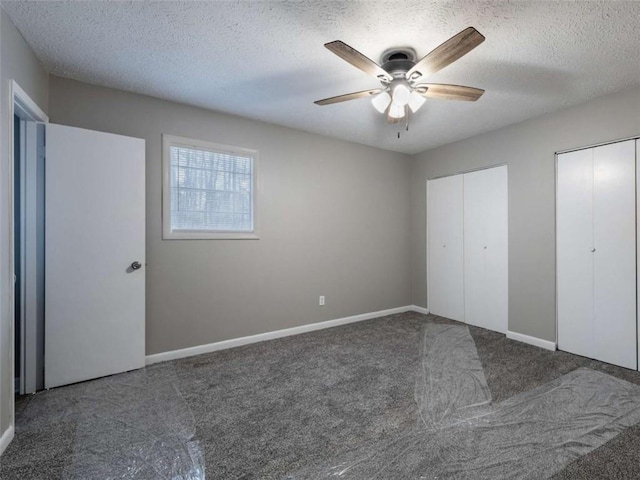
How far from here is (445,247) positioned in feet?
14.8

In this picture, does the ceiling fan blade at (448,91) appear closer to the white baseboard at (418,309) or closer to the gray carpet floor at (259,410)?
the gray carpet floor at (259,410)

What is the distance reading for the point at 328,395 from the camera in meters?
2.37

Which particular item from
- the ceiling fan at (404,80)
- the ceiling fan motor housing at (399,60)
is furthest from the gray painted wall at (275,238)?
the ceiling fan motor housing at (399,60)

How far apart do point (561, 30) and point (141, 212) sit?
130 inches

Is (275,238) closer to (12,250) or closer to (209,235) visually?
(209,235)

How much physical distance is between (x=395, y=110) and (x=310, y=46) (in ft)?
2.42

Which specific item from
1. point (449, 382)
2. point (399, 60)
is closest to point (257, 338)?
point (449, 382)

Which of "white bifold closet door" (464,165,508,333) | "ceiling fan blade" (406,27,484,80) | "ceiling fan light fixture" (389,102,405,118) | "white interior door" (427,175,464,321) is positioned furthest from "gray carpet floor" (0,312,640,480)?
"ceiling fan blade" (406,27,484,80)

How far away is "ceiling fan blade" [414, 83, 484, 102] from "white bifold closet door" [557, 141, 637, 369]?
1.70 meters

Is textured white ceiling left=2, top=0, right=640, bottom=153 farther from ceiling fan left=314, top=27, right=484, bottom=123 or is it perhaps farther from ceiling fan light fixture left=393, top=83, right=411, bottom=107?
ceiling fan light fixture left=393, top=83, right=411, bottom=107

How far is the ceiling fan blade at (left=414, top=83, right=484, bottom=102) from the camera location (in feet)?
7.22

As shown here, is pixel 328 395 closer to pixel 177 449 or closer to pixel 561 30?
pixel 177 449

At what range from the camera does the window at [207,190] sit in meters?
3.10

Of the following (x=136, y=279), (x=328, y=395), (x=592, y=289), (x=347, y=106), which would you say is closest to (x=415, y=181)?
(x=347, y=106)
